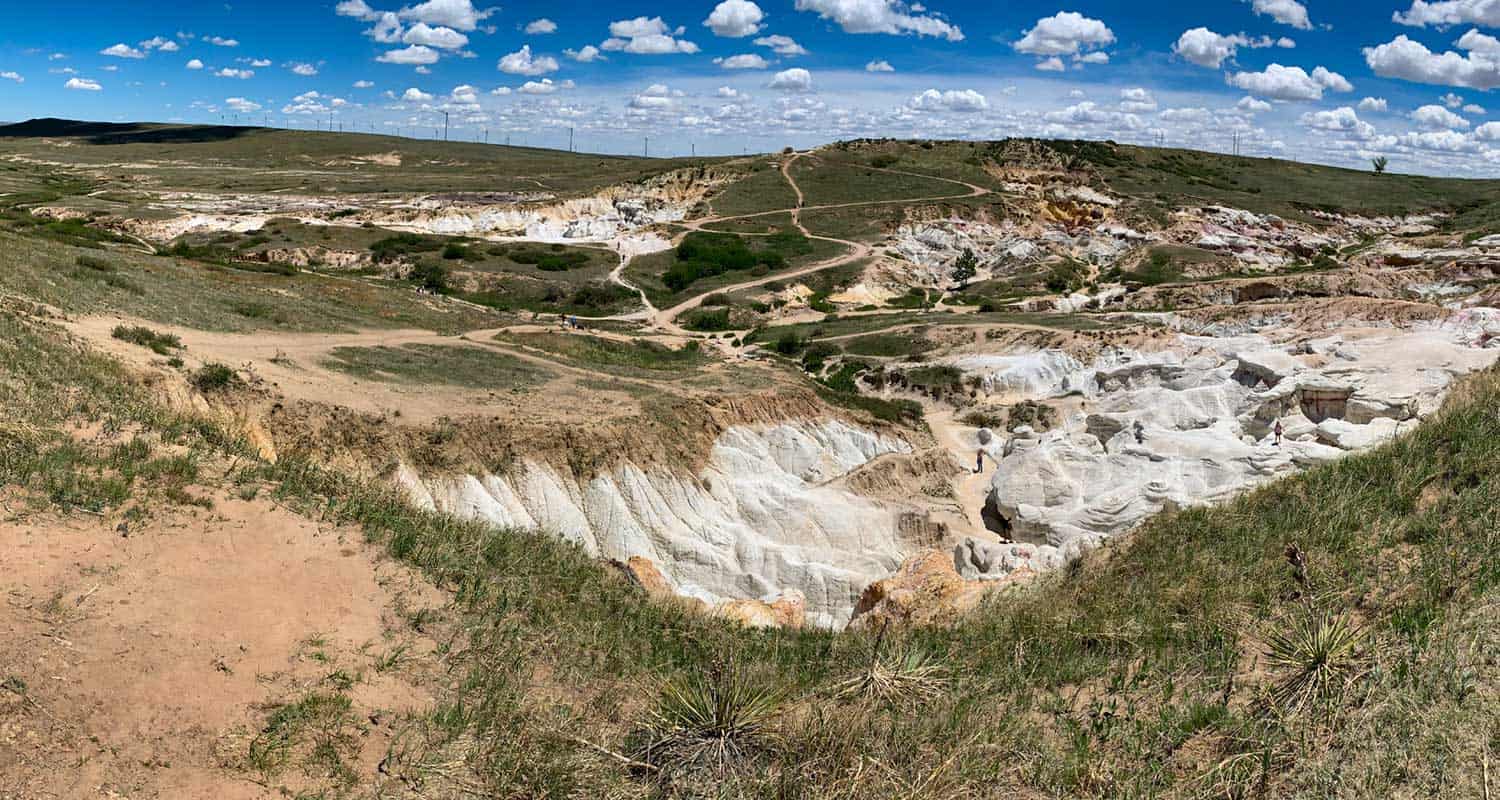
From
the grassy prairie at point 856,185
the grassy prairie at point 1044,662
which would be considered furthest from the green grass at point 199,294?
the grassy prairie at point 856,185

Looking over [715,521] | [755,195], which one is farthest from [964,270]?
[715,521]

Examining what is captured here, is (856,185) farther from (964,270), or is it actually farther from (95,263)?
(95,263)

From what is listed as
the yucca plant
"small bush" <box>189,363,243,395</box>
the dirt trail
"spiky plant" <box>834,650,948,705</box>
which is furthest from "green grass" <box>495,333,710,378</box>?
the yucca plant

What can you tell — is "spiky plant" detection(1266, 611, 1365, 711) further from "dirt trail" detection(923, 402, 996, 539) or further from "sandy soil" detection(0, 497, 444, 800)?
"dirt trail" detection(923, 402, 996, 539)

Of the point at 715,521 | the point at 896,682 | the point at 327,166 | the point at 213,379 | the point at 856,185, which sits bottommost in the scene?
the point at 715,521

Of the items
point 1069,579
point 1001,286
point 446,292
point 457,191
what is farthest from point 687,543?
point 457,191

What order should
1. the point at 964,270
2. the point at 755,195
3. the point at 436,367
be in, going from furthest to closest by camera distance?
the point at 755,195 < the point at 964,270 < the point at 436,367

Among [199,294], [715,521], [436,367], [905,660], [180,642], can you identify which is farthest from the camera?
[199,294]

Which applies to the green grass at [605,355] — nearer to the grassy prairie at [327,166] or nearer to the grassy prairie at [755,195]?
the grassy prairie at [755,195]
